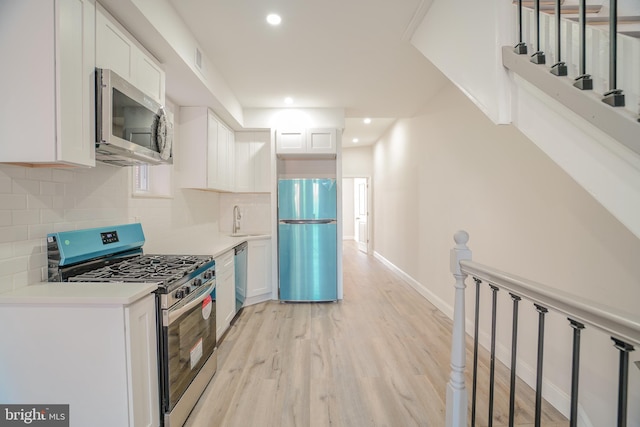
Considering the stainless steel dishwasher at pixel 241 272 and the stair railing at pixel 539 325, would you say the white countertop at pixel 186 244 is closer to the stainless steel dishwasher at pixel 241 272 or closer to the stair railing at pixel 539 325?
the stainless steel dishwasher at pixel 241 272

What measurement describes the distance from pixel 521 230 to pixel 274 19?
94.8 inches

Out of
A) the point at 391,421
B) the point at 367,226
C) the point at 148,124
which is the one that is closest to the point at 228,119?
the point at 148,124

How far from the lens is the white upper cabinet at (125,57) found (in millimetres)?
1492

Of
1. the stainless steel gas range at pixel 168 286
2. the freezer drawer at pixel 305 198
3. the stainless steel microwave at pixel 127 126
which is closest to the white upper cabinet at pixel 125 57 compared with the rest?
the stainless steel microwave at pixel 127 126

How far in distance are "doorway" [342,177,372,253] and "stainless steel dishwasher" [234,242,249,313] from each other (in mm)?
4451

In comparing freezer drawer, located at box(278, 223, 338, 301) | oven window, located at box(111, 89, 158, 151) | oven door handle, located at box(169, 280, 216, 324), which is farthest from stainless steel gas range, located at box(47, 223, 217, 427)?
freezer drawer, located at box(278, 223, 338, 301)

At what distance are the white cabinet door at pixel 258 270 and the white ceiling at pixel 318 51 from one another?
189 centimetres

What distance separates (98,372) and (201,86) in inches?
88.8

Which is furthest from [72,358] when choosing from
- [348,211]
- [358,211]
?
[348,211]

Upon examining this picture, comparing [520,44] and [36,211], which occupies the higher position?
[520,44]

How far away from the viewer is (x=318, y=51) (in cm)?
251

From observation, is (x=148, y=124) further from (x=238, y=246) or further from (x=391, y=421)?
(x=391, y=421)

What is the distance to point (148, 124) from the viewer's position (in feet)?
5.87

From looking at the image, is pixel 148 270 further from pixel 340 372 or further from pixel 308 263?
pixel 308 263
